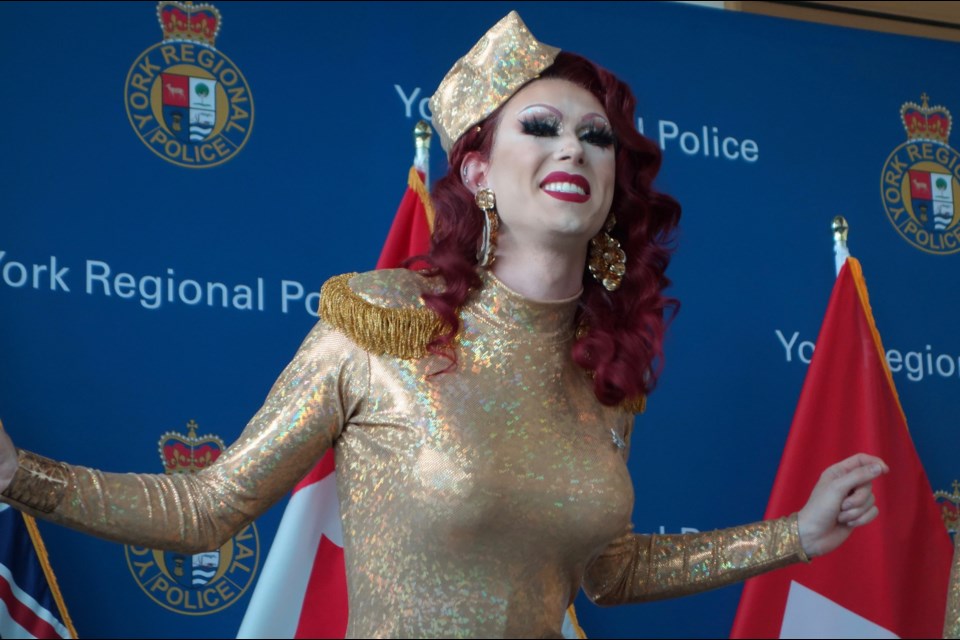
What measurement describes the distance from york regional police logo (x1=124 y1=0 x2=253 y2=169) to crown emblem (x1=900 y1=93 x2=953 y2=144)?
1.70m

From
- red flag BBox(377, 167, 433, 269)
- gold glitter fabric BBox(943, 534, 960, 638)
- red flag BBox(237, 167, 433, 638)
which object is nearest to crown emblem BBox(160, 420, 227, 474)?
red flag BBox(237, 167, 433, 638)

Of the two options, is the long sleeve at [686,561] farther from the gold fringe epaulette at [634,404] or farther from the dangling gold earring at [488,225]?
the dangling gold earring at [488,225]

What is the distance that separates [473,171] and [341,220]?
1.07 metres

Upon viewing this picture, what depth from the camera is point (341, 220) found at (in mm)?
3188

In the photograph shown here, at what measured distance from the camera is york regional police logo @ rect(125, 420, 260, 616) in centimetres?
284

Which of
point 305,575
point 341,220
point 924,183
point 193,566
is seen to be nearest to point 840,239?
point 924,183

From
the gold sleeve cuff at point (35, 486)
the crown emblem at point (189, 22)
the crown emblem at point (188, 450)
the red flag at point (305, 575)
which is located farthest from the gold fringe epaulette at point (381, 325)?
the crown emblem at point (189, 22)

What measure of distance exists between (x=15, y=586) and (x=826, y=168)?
2.16 metres

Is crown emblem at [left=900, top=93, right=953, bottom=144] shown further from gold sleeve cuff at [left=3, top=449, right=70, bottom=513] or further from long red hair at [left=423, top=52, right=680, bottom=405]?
gold sleeve cuff at [left=3, top=449, right=70, bottom=513]

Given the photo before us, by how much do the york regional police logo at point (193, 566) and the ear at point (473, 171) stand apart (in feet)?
3.43

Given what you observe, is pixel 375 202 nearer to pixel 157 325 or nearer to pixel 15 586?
pixel 157 325

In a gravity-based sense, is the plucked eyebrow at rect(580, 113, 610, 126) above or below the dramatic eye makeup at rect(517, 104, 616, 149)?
above

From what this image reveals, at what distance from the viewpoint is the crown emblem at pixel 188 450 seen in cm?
291

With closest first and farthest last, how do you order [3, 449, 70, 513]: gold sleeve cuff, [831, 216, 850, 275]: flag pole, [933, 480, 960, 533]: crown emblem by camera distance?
[3, 449, 70, 513]: gold sleeve cuff → [933, 480, 960, 533]: crown emblem → [831, 216, 850, 275]: flag pole
